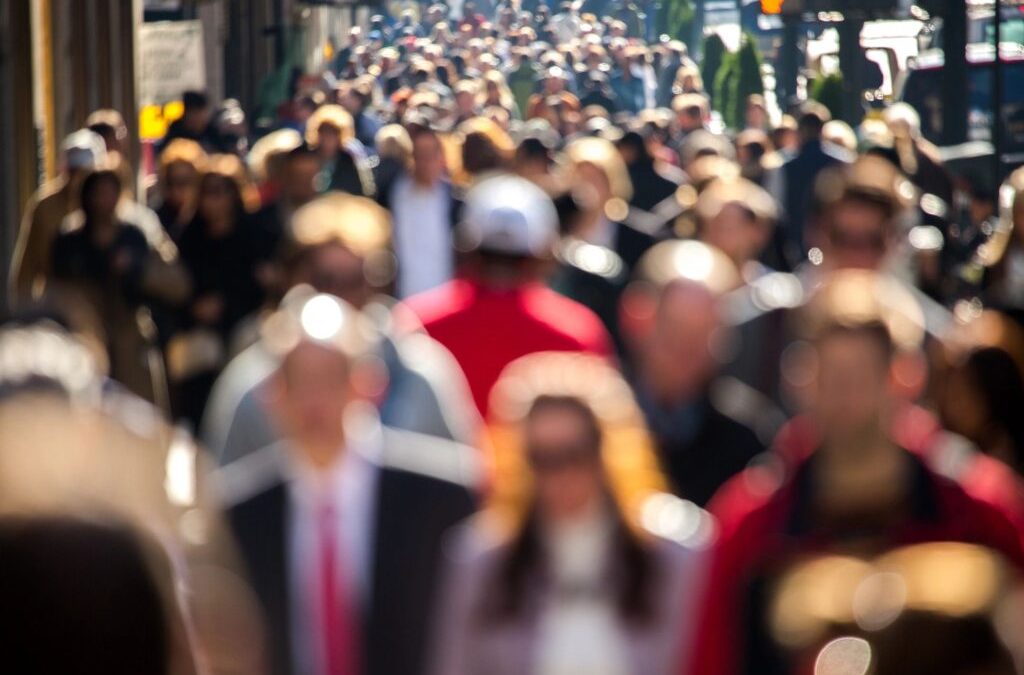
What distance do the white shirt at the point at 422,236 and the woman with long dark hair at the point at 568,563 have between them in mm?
6122

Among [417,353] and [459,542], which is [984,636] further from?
[417,353]

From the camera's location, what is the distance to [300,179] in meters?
11.7

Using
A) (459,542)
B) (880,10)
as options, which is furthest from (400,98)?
(459,542)

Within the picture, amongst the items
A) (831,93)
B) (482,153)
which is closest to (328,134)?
(482,153)

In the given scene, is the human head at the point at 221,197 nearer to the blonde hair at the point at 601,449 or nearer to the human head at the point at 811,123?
the human head at the point at 811,123

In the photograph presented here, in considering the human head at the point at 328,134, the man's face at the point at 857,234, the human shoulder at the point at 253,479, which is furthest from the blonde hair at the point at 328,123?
the human shoulder at the point at 253,479

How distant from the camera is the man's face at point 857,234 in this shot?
26.7 feet

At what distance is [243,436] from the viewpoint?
254 inches

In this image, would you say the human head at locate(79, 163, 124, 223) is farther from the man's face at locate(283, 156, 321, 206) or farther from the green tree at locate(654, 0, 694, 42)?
the green tree at locate(654, 0, 694, 42)

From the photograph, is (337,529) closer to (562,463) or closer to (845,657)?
(562,463)

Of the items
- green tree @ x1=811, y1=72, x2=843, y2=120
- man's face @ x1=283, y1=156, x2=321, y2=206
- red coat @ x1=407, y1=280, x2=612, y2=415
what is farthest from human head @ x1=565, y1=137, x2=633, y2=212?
green tree @ x1=811, y1=72, x2=843, y2=120

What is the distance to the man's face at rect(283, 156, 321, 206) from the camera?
11680 mm

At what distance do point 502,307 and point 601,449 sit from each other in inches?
93.1

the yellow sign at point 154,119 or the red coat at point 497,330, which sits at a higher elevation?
the red coat at point 497,330
